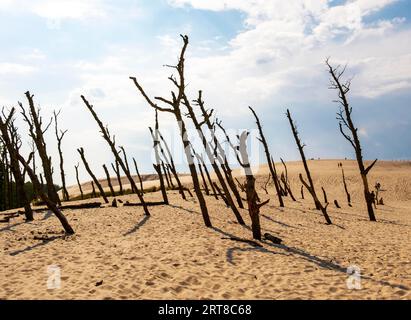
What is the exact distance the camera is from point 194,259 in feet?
32.6

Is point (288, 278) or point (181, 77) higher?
point (181, 77)

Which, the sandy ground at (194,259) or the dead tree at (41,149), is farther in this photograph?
the dead tree at (41,149)

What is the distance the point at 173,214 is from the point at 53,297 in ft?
34.6

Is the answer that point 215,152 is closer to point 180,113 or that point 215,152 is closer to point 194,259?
point 180,113

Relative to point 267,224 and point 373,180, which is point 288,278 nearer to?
point 267,224

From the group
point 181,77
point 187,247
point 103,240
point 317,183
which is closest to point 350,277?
point 187,247

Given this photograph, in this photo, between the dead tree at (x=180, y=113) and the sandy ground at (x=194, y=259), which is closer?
the sandy ground at (x=194, y=259)

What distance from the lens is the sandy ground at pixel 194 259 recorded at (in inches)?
308

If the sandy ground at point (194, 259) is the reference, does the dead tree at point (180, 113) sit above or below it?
above

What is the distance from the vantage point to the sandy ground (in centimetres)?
783

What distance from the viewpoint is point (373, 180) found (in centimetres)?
4722

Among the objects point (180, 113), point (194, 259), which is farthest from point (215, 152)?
point (194, 259)

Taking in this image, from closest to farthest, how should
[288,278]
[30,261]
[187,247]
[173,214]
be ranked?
[288,278] → [30,261] → [187,247] → [173,214]
